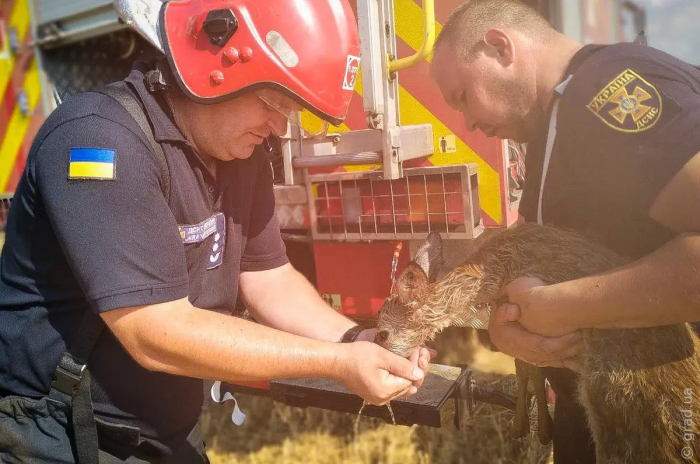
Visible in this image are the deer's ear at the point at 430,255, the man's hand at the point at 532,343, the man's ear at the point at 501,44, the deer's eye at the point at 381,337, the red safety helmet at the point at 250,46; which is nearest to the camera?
the red safety helmet at the point at 250,46

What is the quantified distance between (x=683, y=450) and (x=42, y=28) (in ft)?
17.5

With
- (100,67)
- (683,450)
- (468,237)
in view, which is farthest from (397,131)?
Result: (100,67)

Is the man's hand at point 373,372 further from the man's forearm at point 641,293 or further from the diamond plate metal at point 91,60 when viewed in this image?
the diamond plate metal at point 91,60

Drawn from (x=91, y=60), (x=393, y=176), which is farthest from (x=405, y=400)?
(x=91, y=60)

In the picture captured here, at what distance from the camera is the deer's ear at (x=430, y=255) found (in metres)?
2.45

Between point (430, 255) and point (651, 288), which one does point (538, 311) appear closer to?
point (651, 288)

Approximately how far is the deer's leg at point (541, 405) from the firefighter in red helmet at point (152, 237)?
29.5 inches

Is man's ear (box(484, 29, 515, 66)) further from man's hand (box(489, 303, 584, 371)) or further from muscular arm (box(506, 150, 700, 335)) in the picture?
man's hand (box(489, 303, 584, 371))

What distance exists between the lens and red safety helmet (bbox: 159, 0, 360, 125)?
172 cm

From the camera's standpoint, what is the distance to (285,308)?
8.16ft

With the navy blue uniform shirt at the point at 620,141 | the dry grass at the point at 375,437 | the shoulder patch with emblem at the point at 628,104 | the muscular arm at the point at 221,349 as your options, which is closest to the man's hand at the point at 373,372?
the muscular arm at the point at 221,349

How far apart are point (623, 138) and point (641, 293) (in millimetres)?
468

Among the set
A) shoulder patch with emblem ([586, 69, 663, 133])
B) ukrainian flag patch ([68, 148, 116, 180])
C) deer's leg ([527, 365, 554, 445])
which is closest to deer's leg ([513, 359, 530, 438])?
deer's leg ([527, 365, 554, 445])

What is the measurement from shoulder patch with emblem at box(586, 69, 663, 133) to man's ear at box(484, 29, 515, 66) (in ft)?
1.69
